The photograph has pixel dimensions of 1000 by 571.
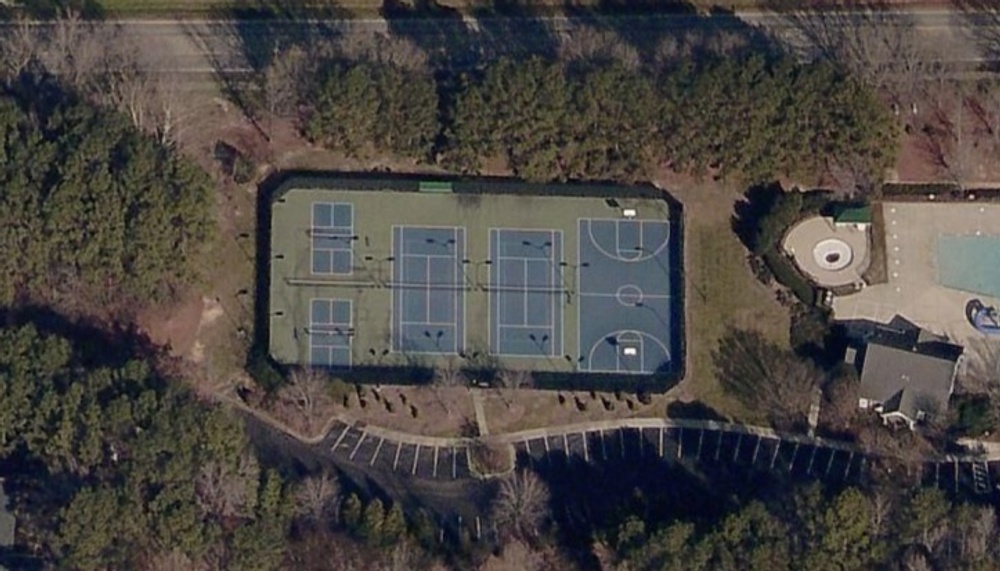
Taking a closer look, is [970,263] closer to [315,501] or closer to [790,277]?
[790,277]

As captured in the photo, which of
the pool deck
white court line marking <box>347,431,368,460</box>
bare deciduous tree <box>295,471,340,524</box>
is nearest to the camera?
bare deciduous tree <box>295,471,340,524</box>

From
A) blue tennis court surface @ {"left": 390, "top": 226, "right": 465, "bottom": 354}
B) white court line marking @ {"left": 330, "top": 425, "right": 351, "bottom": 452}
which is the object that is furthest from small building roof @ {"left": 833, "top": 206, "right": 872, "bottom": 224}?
white court line marking @ {"left": 330, "top": 425, "right": 351, "bottom": 452}

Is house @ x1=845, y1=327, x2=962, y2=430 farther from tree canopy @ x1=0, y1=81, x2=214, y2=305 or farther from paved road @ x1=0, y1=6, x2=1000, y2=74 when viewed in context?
tree canopy @ x1=0, y1=81, x2=214, y2=305

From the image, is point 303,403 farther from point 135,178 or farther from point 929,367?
point 929,367

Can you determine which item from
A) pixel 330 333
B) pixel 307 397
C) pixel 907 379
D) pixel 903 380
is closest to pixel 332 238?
pixel 330 333

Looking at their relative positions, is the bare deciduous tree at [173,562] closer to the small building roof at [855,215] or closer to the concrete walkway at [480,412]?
the concrete walkway at [480,412]

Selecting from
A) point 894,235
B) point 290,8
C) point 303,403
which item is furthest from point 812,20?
point 303,403
